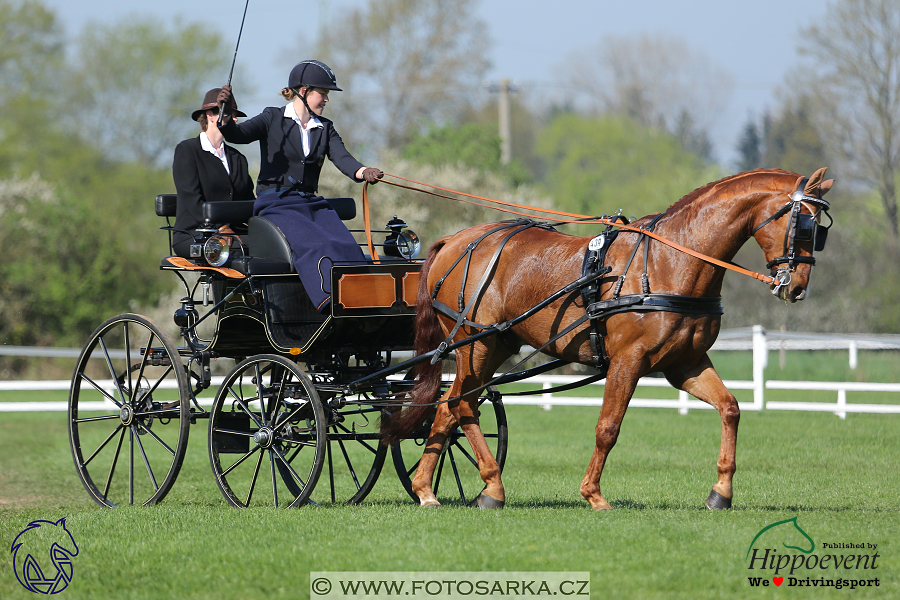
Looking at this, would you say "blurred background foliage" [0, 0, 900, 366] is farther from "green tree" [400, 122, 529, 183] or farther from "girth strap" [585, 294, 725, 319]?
"girth strap" [585, 294, 725, 319]

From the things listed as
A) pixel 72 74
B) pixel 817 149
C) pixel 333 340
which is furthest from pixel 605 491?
pixel 72 74

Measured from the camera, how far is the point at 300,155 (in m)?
7.44

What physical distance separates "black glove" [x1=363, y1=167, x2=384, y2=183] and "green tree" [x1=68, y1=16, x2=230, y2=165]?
103 feet

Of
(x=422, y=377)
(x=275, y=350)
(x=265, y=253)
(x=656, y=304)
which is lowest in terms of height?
(x=422, y=377)

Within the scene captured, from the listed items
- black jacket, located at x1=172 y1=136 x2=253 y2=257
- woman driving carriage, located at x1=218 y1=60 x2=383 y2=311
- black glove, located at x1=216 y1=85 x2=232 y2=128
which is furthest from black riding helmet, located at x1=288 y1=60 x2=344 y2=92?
black jacket, located at x1=172 y1=136 x2=253 y2=257

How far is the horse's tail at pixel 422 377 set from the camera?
7.14m

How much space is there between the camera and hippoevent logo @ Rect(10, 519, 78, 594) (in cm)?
500

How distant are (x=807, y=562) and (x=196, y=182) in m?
5.24

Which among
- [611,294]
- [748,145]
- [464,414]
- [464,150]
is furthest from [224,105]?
[748,145]

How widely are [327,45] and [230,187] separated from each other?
29920 mm

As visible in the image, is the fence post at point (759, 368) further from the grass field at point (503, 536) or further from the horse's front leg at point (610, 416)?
the horse's front leg at point (610, 416)

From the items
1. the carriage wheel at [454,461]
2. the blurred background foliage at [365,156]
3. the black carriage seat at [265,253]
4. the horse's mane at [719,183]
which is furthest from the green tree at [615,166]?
the horse's mane at [719,183]

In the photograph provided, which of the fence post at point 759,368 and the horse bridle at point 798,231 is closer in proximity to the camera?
the horse bridle at point 798,231

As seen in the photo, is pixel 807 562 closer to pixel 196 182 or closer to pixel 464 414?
pixel 464 414
